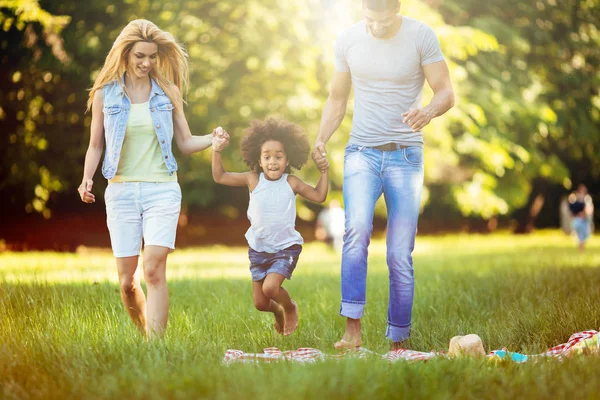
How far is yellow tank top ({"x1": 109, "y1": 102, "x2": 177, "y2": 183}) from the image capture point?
5207mm

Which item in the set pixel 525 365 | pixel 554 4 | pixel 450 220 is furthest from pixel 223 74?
pixel 450 220

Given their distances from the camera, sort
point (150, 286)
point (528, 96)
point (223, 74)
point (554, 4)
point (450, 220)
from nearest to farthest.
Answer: point (150, 286) < point (223, 74) < point (554, 4) < point (528, 96) < point (450, 220)

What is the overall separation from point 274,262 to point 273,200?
45 centimetres

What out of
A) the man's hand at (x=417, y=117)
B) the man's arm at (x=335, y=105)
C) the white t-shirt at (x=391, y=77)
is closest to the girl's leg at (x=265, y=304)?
the man's arm at (x=335, y=105)

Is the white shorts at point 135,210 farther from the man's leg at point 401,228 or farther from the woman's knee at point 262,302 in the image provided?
the man's leg at point 401,228

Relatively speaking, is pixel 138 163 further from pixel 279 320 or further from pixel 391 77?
pixel 391 77

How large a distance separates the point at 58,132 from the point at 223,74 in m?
3.86

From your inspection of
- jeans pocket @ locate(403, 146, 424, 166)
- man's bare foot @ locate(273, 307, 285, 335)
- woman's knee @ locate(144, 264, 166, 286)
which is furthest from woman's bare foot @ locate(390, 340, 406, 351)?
woman's knee @ locate(144, 264, 166, 286)

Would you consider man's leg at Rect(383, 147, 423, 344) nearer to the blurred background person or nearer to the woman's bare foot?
the woman's bare foot

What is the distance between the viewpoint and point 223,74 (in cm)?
1673

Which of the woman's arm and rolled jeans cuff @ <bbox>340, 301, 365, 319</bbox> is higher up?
the woman's arm

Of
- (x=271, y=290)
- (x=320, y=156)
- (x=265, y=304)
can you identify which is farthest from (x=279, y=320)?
(x=320, y=156)

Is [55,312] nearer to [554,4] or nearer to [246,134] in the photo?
[246,134]

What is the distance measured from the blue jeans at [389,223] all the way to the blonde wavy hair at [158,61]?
1.37m
